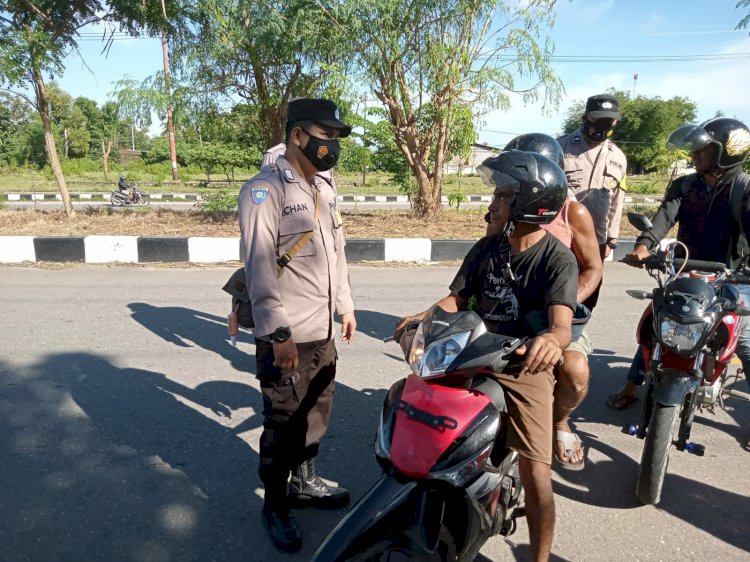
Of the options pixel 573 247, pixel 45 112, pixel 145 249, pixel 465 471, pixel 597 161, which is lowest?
pixel 145 249

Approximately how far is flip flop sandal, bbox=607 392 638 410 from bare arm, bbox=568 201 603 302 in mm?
1103

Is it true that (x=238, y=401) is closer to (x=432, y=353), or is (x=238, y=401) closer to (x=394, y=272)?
(x=432, y=353)

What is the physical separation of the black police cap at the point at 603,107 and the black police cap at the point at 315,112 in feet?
7.66

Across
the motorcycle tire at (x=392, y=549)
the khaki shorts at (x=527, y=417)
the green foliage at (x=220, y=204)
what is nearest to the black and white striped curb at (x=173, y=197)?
the green foliage at (x=220, y=204)

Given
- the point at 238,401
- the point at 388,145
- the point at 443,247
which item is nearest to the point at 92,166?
the point at 388,145

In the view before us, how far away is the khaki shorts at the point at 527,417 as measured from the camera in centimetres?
198

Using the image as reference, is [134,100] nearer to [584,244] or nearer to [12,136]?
[584,244]

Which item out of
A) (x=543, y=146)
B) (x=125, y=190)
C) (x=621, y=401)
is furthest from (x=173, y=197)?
(x=543, y=146)

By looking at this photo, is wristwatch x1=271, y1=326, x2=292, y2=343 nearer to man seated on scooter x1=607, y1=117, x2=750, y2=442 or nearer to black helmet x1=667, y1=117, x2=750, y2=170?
man seated on scooter x1=607, y1=117, x2=750, y2=442

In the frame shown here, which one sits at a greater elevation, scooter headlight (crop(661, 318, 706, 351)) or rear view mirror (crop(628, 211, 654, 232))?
rear view mirror (crop(628, 211, 654, 232))

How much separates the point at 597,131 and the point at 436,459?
3135 mm

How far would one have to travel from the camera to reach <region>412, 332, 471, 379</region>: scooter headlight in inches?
69.1

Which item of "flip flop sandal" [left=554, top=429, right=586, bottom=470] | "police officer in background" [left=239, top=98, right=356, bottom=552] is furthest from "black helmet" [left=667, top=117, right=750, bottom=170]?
"police officer in background" [left=239, top=98, right=356, bottom=552]

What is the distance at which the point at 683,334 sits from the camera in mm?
2604
